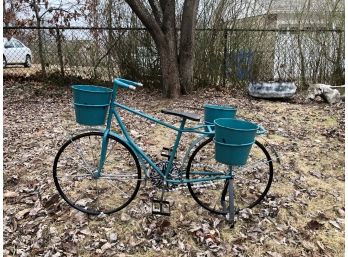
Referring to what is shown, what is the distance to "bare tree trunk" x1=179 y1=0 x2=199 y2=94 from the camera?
23.3 ft

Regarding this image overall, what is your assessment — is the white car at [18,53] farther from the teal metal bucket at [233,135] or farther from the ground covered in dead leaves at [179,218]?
the teal metal bucket at [233,135]

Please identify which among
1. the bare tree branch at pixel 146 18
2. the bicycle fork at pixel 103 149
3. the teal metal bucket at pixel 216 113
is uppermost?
the bare tree branch at pixel 146 18

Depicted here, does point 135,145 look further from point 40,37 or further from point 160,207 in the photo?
point 40,37

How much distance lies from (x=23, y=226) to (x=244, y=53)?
22.0ft

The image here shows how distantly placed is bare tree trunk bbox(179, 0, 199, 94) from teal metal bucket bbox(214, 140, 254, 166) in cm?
482

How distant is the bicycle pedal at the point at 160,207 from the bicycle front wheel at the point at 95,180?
0.70 feet

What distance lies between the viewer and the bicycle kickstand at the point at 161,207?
10.1 ft

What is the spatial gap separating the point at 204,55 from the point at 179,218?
5.78m

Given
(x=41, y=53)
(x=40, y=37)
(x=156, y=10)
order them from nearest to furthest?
(x=156, y=10)
(x=40, y=37)
(x=41, y=53)

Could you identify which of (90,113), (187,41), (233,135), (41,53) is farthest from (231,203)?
(41,53)

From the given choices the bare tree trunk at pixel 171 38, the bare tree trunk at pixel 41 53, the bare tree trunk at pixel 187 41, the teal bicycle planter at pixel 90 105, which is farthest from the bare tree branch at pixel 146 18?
the teal bicycle planter at pixel 90 105

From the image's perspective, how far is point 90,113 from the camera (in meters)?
2.82

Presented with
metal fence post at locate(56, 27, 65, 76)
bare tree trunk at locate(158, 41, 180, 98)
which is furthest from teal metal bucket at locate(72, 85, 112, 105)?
metal fence post at locate(56, 27, 65, 76)

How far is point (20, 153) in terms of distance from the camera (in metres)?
4.46
